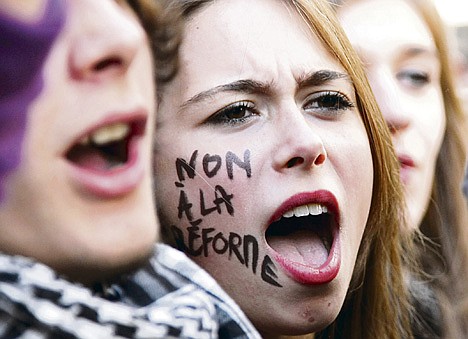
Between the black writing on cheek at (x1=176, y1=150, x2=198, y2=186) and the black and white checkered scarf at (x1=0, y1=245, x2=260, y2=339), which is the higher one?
the black writing on cheek at (x1=176, y1=150, x2=198, y2=186)

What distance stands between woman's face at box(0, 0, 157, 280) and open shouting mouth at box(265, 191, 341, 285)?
0.53 m

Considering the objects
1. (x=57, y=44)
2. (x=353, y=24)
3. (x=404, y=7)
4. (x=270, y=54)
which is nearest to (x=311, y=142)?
(x=270, y=54)

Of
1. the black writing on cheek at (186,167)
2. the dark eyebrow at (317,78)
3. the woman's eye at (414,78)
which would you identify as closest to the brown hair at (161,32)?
the black writing on cheek at (186,167)

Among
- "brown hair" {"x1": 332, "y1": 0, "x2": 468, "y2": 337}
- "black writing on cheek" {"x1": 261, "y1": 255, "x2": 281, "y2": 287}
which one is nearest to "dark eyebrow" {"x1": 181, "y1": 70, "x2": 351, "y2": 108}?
"black writing on cheek" {"x1": 261, "y1": 255, "x2": 281, "y2": 287}

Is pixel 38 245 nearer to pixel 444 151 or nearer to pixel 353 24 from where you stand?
pixel 353 24

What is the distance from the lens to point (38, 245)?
3.05ft

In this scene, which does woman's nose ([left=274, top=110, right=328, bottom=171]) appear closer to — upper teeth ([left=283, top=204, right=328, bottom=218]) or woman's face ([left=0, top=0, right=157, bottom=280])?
upper teeth ([left=283, top=204, right=328, bottom=218])

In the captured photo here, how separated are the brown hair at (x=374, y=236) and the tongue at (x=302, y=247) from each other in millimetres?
275

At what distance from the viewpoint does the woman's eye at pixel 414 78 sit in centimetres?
236

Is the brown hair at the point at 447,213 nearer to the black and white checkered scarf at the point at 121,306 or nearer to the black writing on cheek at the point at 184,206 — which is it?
the black writing on cheek at the point at 184,206

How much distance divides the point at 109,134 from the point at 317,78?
70 centimetres

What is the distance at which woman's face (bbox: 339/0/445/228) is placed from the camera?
2258 mm

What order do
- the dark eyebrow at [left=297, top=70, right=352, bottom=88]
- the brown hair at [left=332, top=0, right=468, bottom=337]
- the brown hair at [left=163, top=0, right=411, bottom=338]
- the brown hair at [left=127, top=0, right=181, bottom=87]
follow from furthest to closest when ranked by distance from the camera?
the brown hair at [left=332, top=0, right=468, bottom=337], the brown hair at [left=163, top=0, right=411, bottom=338], the dark eyebrow at [left=297, top=70, right=352, bottom=88], the brown hair at [left=127, top=0, right=181, bottom=87]

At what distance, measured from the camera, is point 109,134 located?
97 cm
